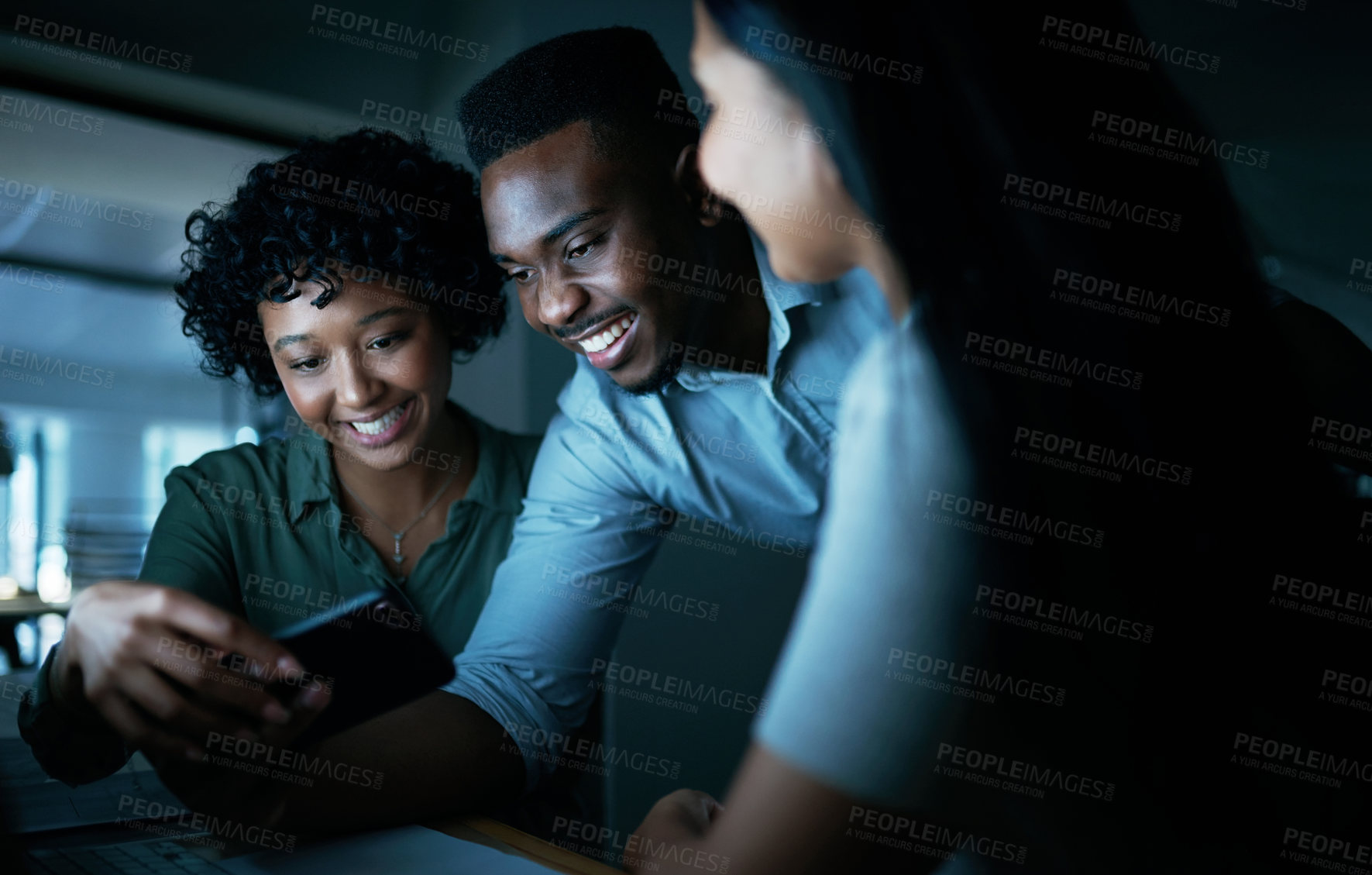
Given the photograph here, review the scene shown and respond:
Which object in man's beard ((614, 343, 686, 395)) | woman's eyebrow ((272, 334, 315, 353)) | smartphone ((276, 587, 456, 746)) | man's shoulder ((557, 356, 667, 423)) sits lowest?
smartphone ((276, 587, 456, 746))

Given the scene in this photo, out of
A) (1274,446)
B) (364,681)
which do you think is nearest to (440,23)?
(364,681)

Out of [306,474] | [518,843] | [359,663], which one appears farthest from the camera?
[306,474]

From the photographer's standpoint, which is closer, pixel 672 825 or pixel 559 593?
pixel 672 825

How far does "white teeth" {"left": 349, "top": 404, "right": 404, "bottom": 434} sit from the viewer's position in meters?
1.26

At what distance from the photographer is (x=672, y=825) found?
2.84 ft

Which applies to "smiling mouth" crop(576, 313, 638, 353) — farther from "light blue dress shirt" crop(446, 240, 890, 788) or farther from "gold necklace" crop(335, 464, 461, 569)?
"gold necklace" crop(335, 464, 461, 569)

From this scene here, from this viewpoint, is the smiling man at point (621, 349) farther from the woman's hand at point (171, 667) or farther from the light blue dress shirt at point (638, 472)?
the woman's hand at point (171, 667)

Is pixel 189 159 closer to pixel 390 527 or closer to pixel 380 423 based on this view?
pixel 380 423

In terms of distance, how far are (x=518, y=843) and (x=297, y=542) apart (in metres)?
0.64

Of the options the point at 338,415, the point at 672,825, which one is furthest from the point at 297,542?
the point at 672,825

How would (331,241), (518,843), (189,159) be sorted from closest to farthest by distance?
(518,843) < (331,241) < (189,159)

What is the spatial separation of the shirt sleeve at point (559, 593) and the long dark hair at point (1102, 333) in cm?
64

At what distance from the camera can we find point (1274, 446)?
80cm

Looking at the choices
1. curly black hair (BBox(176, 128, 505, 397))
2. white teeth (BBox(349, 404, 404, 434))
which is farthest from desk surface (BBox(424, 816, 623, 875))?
curly black hair (BBox(176, 128, 505, 397))
